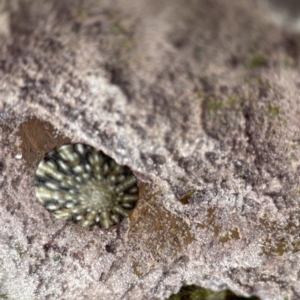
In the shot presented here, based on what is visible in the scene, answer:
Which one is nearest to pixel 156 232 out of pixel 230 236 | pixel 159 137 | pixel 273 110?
pixel 230 236

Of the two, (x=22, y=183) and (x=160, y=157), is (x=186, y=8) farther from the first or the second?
(x=22, y=183)

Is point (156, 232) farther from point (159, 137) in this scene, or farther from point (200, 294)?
point (159, 137)

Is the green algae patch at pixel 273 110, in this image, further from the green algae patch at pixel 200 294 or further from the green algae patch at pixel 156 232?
the green algae patch at pixel 200 294

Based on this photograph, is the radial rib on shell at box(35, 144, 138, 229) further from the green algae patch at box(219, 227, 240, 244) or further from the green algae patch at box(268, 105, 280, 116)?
the green algae patch at box(268, 105, 280, 116)

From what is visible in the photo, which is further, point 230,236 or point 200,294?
point 200,294

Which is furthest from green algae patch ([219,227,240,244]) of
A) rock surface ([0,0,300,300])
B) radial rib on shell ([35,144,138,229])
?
radial rib on shell ([35,144,138,229])

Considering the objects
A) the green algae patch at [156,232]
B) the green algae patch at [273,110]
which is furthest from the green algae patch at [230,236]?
the green algae patch at [273,110]
